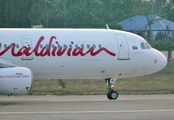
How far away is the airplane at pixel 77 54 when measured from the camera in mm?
27297

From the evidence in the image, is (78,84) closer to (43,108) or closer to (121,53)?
(121,53)

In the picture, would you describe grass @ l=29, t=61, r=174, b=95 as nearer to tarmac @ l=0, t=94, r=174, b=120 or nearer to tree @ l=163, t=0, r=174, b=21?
tarmac @ l=0, t=94, r=174, b=120

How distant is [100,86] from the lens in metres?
37.4

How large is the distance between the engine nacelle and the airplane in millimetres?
553

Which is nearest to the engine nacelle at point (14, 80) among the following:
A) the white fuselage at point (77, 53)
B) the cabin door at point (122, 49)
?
the white fuselage at point (77, 53)

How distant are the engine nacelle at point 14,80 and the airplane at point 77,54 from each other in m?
0.55

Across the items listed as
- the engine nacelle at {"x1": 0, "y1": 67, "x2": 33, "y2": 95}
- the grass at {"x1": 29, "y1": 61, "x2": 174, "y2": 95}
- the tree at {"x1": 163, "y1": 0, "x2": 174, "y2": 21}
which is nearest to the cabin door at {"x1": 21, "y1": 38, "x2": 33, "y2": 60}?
the engine nacelle at {"x1": 0, "y1": 67, "x2": 33, "y2": 95}

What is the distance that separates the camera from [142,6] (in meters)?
81.8

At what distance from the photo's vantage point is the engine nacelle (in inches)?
994

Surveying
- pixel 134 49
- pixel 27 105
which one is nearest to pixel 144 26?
pixel 134 49

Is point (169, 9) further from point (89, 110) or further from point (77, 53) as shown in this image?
point (89, 110)

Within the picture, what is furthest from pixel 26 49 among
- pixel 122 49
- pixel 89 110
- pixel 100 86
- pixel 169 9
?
pixel 169 9

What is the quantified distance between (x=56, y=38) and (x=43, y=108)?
5.13 m

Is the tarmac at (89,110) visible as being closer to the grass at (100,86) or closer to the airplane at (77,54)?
the airplane at (77,54)
